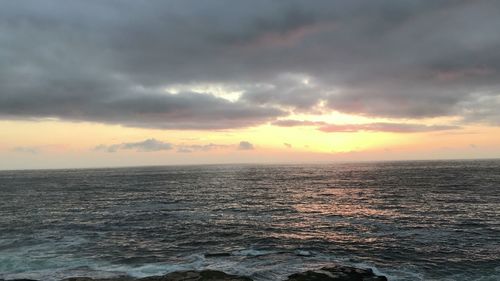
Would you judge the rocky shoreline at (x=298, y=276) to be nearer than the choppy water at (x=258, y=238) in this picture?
Yes

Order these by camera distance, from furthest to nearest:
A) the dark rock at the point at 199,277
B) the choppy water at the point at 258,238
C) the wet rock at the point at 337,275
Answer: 1. the choppy water at the point at 258,238
2. the wet rock at the point at 337,275
3. the dark rock at the point at 199,277

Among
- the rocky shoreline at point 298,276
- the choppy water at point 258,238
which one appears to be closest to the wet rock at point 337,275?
the rocky shoreline at point 298,276

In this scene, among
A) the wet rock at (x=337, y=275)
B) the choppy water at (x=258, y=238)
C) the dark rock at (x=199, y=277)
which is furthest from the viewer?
the choppy water at (x=258, y=238)

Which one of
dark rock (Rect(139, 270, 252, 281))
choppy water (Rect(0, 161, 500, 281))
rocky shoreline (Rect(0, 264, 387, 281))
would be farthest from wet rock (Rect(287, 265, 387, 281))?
dark rock (Rect(139, 270, 252, 281))

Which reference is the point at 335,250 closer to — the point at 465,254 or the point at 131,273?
the point at 465,254

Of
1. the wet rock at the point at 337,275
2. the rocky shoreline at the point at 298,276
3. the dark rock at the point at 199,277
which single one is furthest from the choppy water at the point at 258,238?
the dark rock at the point at 199,277

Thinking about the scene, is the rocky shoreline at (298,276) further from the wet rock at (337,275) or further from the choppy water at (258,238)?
the choppy water at (258,238)

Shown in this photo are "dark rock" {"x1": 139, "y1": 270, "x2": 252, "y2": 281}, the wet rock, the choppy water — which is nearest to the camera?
"dark rock" {"x1": 139, "y1": 270, "x2": 252, "y2": 281}

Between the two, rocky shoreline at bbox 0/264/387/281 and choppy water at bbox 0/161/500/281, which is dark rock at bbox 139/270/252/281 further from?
choppy water at bbox 0/161/500/281

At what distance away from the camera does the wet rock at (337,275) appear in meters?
27.4

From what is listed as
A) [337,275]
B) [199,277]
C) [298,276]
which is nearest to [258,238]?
[298,276]

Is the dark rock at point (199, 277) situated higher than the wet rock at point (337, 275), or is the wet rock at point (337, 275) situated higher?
the dark rock at point (199, 277)

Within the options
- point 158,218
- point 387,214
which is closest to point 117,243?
point 158,218

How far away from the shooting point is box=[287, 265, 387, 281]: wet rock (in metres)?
27.4
